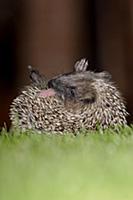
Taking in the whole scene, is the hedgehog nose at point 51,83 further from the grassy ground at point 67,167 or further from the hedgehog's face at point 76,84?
the grassy ground at point 67,167

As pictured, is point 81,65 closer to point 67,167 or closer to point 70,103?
point 70,103

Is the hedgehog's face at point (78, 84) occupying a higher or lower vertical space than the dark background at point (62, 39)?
lower

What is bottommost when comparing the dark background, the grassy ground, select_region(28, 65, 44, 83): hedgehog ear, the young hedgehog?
the grassy ground

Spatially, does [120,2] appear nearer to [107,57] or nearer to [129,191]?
[107,57]

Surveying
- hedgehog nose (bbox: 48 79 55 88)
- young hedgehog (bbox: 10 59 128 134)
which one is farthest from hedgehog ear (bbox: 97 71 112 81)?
hedgehog nose (bbox: 48 79 55 88)

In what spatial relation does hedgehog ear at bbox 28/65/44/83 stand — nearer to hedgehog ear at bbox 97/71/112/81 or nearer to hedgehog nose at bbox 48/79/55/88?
hedgehog nose at bbox 48/79/55/88

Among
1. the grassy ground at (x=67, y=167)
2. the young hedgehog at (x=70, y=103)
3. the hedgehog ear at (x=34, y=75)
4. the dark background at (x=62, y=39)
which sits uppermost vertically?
the dark background at (x=62, y=39)

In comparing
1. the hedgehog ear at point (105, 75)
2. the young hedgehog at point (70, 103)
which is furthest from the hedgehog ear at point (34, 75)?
the hedgehog ear at point (105, 75)

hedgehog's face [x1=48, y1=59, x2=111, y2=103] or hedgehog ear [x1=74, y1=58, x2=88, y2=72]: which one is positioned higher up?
hedgehog ear [x1=74, y1=58, x2=88, y2=72]

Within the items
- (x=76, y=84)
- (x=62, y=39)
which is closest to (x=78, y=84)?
(x=76, y=84)
